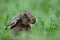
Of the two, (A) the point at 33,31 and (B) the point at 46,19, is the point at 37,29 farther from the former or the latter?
(B) the point at 46,19

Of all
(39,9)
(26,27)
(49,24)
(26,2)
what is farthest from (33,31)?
(26,2)

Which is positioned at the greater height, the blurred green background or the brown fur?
the brown fur

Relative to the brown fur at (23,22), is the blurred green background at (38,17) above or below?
below

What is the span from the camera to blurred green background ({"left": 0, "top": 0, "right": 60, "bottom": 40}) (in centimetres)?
793

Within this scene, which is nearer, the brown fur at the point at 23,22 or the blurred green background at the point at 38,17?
the blurred green background at the point at 38,17

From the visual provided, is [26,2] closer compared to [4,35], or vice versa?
[4,35]

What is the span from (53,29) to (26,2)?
13.9 feet

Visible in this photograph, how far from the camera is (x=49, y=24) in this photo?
9.31m

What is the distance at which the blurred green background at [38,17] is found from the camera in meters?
7.93

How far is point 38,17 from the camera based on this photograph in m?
10.1

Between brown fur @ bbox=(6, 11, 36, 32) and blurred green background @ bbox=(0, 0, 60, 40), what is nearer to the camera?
blurred green background @ bbox=(0, 0, 60, 40)

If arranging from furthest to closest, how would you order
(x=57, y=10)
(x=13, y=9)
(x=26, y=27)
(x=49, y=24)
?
(x=13, y=9), (x=57, y=10), (x=49, y=24), (x=26, y=27)

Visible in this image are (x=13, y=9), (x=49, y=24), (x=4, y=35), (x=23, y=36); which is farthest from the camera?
(x=13, y=9)

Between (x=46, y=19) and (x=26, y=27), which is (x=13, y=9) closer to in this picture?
(x=46, y=19)
